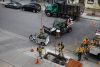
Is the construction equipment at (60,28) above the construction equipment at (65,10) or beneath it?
beneath

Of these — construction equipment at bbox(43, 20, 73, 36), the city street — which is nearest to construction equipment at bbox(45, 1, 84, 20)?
the city street

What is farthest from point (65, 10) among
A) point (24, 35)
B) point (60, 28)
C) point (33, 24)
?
point (24, 35)

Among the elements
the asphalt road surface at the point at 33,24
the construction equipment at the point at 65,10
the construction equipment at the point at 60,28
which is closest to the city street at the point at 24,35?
the asphalt road surface at the point at 33,24

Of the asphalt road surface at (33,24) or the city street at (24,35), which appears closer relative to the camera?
the city street at (24,35)

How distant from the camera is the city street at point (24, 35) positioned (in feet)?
75.8

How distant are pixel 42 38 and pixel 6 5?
69.4 feet

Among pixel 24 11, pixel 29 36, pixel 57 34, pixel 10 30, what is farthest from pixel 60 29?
pixel 24 11

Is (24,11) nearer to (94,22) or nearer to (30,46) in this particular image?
(94,22)

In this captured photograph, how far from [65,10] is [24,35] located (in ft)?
34.5

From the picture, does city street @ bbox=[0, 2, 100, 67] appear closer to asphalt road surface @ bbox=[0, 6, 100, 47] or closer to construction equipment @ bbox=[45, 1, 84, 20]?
asphalt road surface @ bbox=[0, 6, 100, 47]

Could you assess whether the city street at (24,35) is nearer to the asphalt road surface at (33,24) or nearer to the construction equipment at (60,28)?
the asphalt road surface at (33,24)

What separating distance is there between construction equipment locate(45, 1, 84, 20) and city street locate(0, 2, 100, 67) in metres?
1.15

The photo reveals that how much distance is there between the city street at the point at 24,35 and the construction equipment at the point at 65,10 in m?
1.15

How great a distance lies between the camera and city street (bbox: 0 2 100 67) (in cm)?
2309
